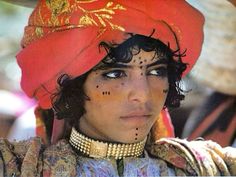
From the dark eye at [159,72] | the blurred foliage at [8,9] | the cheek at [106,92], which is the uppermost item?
the blurred foliage at [8,9]

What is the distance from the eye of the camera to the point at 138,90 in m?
1.61

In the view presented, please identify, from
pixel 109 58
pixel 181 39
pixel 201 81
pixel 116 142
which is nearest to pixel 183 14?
pixel 181 39

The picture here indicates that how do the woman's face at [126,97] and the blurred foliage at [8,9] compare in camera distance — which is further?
the blurred foliage at [8,9]

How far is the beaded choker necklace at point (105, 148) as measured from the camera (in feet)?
5.51

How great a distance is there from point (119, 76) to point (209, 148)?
A: 1.09 feet

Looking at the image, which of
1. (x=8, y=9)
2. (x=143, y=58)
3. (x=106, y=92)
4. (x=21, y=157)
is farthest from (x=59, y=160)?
(x=8, y=9)

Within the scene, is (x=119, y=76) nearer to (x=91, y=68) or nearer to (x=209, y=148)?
(x=91, y=68)

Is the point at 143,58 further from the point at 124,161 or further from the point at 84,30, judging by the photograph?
the point at 124,161

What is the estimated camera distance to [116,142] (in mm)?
1675

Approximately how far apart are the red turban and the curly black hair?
2 centimetres

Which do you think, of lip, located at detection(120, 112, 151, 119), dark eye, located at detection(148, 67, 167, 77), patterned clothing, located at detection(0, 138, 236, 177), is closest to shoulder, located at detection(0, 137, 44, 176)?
patterned clothing, located at detection(0, 138, 236, 177)

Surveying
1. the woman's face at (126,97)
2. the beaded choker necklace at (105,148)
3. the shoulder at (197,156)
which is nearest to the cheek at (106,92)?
the woman's face at (126,97)

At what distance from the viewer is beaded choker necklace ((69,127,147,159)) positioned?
1.68 m

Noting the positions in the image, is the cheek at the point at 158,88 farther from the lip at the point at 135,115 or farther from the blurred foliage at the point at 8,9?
the blurred foliage at the point at 8,9
